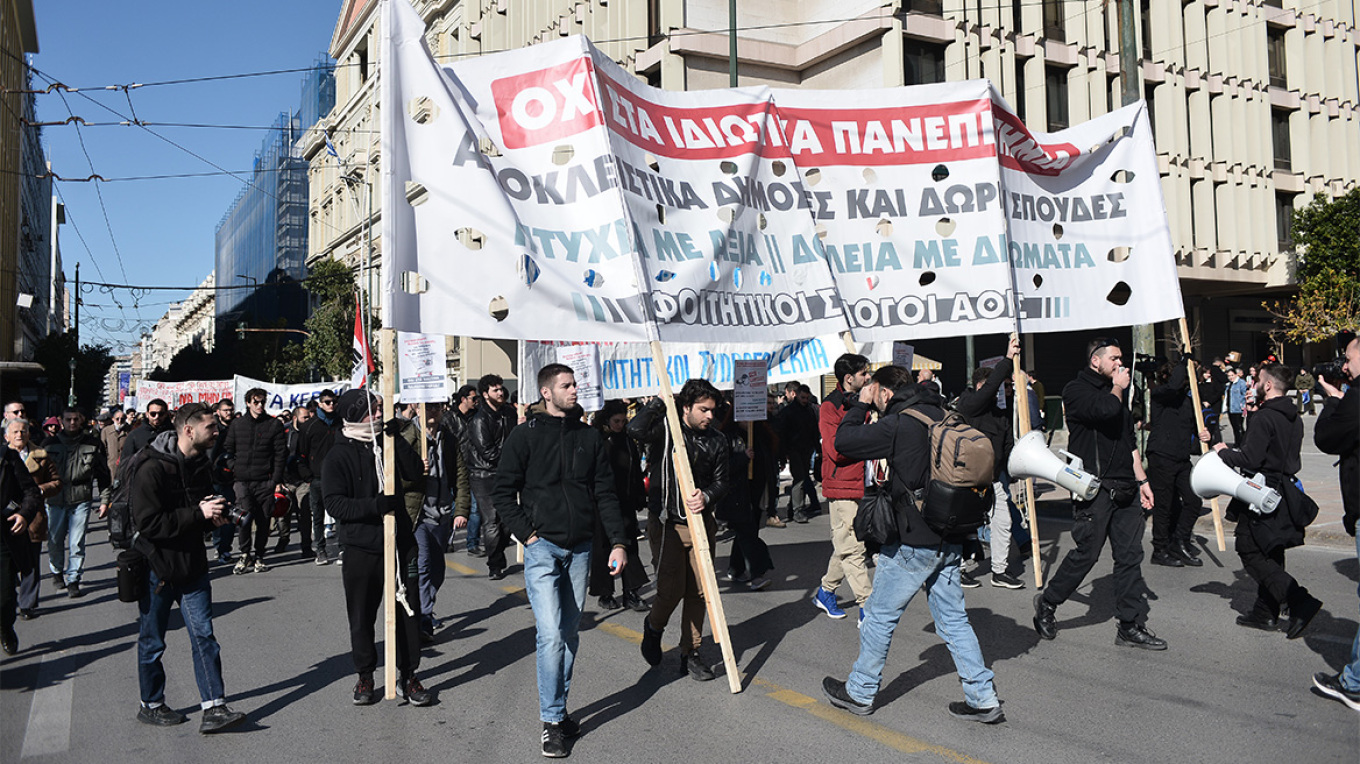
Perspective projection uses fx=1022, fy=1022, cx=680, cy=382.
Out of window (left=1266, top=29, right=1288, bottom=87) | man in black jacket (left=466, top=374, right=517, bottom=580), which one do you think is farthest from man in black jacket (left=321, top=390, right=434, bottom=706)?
window (left=1266, top=29, right=1288, bottom=87)

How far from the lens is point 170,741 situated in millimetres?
5098

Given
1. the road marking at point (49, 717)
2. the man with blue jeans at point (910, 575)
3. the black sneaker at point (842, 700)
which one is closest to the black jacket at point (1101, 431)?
the man with blue jeans at point (910, 575)

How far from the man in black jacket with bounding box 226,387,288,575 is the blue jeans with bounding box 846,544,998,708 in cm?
765

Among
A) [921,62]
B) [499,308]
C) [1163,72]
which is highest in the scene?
[1163,72]

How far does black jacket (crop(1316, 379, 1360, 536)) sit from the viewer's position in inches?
213

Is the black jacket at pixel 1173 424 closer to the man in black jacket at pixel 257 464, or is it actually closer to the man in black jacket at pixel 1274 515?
the man in black jacket at pixel 1274 515

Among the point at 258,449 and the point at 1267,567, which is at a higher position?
the point at 258,449

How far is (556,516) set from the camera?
194 inches

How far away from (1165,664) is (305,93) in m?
79.5

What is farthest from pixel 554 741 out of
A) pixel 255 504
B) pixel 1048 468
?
pixel 255 504

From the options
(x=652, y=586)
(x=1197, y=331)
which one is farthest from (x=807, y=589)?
(x=1197, y=331)

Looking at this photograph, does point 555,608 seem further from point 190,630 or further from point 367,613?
point 190,630

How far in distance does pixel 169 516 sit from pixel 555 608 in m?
2.02

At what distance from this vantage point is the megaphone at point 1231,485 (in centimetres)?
605
